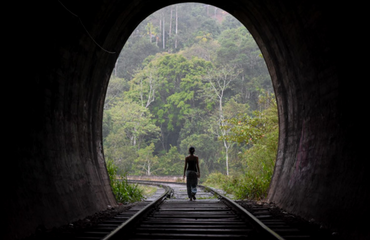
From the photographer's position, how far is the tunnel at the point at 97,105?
4215mm

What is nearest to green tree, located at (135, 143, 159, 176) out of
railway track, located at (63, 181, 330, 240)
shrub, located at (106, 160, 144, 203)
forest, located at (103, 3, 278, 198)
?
forest, located at (103, 3, 278, 198)

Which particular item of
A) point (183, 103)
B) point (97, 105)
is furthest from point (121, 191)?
point (183, 103)

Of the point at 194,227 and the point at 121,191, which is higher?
the point at 121,191

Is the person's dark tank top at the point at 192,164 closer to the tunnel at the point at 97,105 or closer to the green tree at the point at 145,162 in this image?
the tunnel at the point at 97,105

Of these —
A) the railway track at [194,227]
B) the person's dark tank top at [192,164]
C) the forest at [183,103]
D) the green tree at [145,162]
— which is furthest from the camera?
the green tree at [145,162]

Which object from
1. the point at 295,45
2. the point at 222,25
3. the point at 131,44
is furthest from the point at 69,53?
the point at 222,25

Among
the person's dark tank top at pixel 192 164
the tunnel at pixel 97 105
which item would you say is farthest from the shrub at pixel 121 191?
the person's dark tank top at pixel 192 164

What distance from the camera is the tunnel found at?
4.21 metres

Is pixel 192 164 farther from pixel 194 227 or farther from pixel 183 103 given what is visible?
Answer: pixel 183 103

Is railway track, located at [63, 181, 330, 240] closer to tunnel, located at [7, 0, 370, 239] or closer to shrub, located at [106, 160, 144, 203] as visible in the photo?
tunnel, located at [7, 0, 370, 239]

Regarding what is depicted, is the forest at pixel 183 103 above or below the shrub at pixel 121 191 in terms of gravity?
above

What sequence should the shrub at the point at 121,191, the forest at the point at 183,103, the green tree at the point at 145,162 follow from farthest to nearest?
the green tree at the point at 145,162 < the forest at the point at 183,103 < the shrub at the point at 121,191

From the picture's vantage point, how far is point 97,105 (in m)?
7.73

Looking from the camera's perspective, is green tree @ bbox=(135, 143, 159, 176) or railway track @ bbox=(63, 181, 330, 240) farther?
green tree @ bbox=(135, 143, 159, 176)
